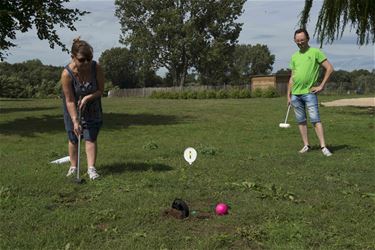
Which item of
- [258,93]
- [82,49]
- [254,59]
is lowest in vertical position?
[258,93]

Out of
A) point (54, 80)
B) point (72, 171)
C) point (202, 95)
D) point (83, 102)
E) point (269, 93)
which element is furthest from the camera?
point (54, 80)

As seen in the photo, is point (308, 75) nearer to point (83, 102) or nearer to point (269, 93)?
point (83, 102)

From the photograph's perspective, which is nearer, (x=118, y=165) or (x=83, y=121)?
(x=83, y=121)

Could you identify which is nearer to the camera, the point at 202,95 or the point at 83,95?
the point at 83,95

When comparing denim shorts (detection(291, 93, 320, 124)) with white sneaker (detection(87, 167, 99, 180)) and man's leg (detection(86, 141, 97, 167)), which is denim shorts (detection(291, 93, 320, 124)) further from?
white sneaker (detection(87, 167, 99, 180))

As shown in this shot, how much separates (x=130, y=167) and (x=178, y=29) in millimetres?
60728

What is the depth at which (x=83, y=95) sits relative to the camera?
247 inches

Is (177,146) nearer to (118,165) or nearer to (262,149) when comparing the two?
(262,149)

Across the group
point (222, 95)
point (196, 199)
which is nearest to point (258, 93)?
point (222, 95)

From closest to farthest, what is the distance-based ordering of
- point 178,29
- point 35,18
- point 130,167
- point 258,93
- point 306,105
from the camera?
point 130,167 < point 306,105 < point 35,18 < point 258,93 < point 178,29

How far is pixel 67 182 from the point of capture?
605cm

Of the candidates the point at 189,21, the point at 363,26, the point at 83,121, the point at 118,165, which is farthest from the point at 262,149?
the point at 189,21

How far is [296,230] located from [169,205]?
4.39 ft

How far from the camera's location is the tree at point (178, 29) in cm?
6619
